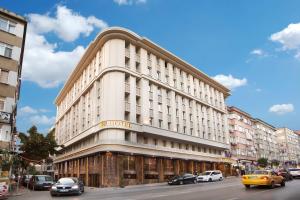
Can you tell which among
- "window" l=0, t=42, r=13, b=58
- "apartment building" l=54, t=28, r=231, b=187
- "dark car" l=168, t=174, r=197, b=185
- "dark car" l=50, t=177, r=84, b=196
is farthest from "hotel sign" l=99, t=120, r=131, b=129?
"dark car" l=50, t=177, r=84, b=196

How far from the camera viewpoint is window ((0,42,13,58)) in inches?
1044

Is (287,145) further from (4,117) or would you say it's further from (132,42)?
(4,117)

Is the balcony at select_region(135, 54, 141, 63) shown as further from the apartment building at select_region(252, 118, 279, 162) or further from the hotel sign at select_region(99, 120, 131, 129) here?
the apartment building at select_region(252, 118, 279, 162)

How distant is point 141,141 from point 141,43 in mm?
14760

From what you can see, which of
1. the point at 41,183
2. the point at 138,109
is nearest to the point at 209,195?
the point at 41,183

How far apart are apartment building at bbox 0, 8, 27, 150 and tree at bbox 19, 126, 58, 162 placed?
45.5 ft

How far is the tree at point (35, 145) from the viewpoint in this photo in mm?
40062

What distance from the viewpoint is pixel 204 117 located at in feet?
181

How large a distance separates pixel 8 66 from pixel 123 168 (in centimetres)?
1750

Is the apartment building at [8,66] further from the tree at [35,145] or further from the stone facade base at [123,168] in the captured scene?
the tree at [35,145]

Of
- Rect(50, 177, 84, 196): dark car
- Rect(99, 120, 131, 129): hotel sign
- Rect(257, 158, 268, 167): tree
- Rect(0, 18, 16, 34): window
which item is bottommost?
Rect(50, 177, 84, 196): dark car

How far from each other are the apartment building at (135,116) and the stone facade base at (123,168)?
0.12m

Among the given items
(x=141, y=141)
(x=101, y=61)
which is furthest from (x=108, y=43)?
(x=141, y=141)

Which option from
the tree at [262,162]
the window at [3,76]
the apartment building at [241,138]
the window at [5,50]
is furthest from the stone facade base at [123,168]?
the tree at [262,162]
